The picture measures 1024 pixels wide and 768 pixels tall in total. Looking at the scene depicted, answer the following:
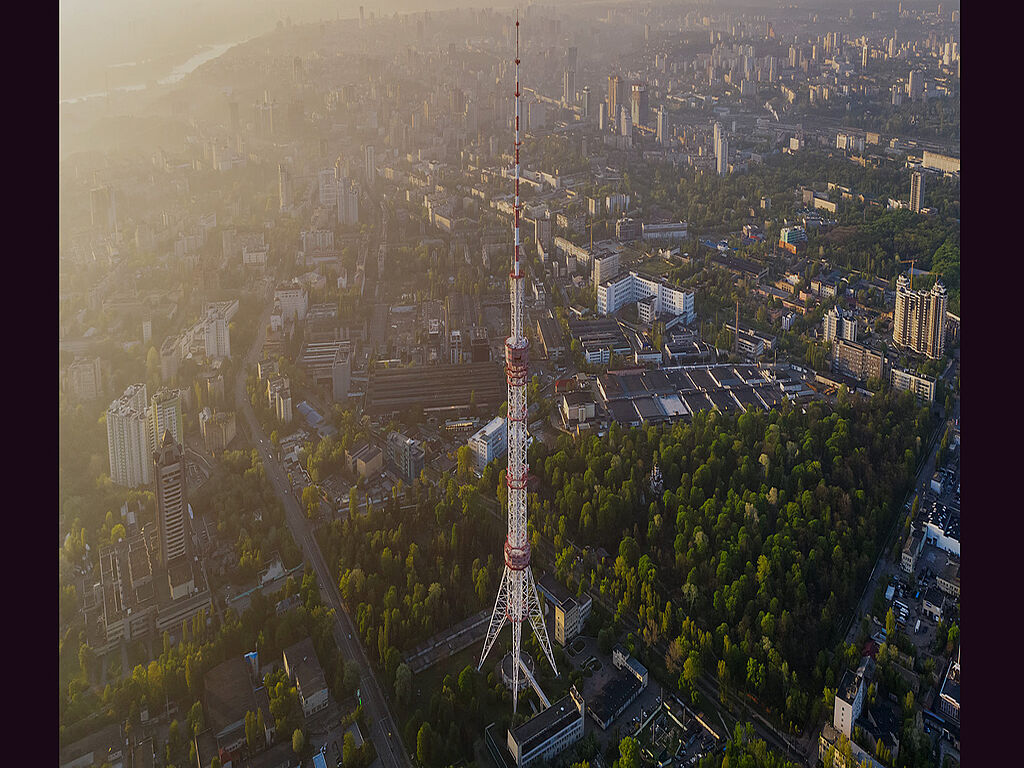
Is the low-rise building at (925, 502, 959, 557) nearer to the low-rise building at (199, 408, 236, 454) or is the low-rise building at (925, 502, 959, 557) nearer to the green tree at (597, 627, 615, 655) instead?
the green tree at (597, 627, 615, 655)

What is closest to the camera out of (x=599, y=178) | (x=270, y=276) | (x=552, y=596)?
(x=552, y=596)

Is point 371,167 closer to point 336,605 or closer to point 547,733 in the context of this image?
point 336,605

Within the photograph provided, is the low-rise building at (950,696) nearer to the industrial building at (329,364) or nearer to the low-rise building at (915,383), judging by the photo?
the low-rise building at (915,383)

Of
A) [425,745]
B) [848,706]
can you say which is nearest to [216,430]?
[425,745]

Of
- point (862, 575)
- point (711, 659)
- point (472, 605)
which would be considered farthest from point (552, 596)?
point (862, 575)

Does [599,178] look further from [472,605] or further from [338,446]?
[472,605]

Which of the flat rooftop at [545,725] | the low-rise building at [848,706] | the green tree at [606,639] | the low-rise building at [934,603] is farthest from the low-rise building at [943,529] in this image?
the flat rooftop at [545,725]
